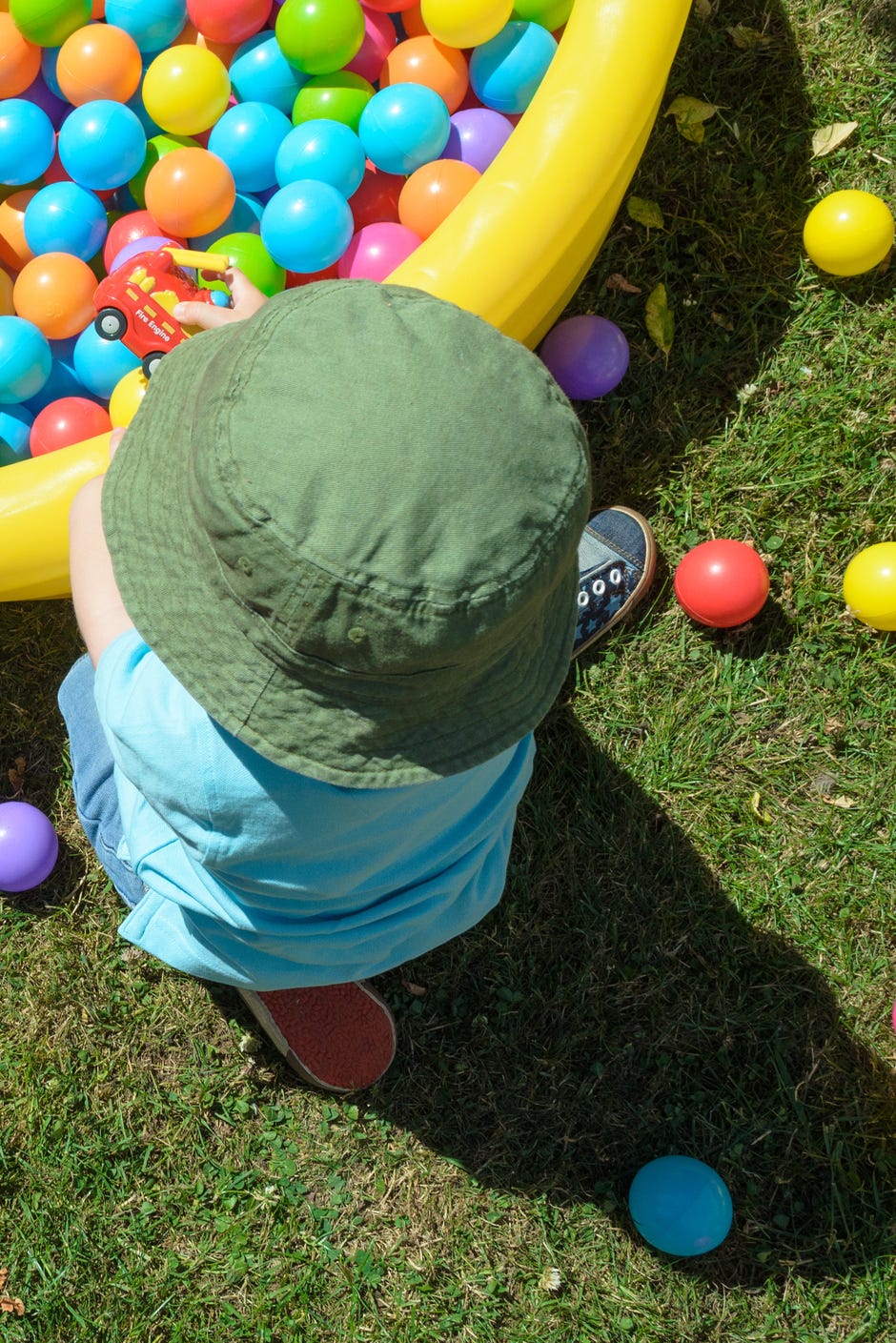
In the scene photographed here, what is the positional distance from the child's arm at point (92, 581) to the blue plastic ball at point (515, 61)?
1318 millimetres

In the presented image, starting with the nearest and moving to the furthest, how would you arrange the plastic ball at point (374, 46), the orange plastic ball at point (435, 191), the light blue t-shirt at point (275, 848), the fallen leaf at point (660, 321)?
the light blue t-shirt at point (275, 848) < the orange plastic ball at point (435, 191) < the plastic ball at point (374, 46) < the fallen leaf at point (660, 321)

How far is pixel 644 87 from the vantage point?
2.18 m

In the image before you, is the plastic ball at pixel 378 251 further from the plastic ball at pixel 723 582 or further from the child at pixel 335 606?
the child at pixel 335 606

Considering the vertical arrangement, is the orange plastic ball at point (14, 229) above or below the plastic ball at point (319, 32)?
below

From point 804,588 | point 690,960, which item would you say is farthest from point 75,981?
point 804,588

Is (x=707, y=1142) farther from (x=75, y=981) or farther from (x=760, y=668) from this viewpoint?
(x=75, y=981)

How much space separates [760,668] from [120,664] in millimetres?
1624

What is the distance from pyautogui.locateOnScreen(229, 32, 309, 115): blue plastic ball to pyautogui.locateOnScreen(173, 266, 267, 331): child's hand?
580 millimetres

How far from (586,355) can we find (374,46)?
34.2 inches

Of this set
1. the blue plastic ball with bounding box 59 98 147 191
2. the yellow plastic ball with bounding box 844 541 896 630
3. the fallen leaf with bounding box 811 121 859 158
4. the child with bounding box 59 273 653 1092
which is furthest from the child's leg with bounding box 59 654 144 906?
the fallen leaf with bounding box 811 121 859 158

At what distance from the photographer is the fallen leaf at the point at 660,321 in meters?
2.71

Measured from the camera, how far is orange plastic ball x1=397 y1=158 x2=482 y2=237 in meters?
2.38

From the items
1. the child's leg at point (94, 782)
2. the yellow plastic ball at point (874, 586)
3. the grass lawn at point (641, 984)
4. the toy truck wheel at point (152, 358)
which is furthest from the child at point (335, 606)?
the yellow plastic ball at point (874, 586)

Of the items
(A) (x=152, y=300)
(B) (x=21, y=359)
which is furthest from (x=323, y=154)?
(B) (x=21, y=359)
